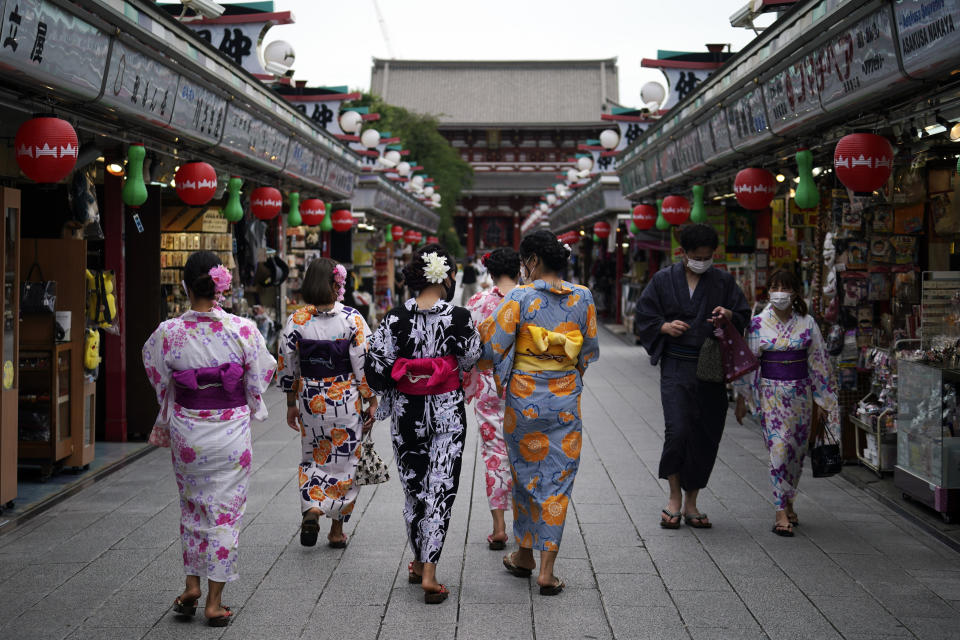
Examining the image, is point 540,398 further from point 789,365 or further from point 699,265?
A: point 789,365

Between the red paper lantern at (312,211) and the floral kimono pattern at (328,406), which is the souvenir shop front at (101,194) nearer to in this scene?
the floral kimono pattern at (328,406)

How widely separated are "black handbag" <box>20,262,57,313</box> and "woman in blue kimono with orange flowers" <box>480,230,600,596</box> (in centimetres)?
382

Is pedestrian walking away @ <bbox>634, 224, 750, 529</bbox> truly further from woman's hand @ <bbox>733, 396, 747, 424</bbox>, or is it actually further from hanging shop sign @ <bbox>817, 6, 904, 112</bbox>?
hanging shop sign @ <bbox>817, 6, 904, 112</bbox>

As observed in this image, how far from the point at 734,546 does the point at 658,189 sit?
9.68 meters

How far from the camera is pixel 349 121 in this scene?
15.8 meters

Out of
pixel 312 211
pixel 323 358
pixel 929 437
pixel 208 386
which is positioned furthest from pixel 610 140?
pixel 208 386

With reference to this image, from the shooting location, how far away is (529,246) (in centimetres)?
510

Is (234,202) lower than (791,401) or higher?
higher

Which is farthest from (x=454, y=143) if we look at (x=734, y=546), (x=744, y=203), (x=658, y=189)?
(x=734, y=546)

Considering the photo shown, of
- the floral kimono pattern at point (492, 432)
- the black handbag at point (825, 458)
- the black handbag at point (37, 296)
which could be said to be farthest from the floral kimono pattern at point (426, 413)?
the black handbag at point (37, 296)

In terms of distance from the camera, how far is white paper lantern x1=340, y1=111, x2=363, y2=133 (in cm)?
1574

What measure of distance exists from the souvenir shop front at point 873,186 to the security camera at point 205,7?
502cm

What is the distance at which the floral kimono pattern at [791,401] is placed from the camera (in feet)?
19.2

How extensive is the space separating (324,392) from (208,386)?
1.06 metres
